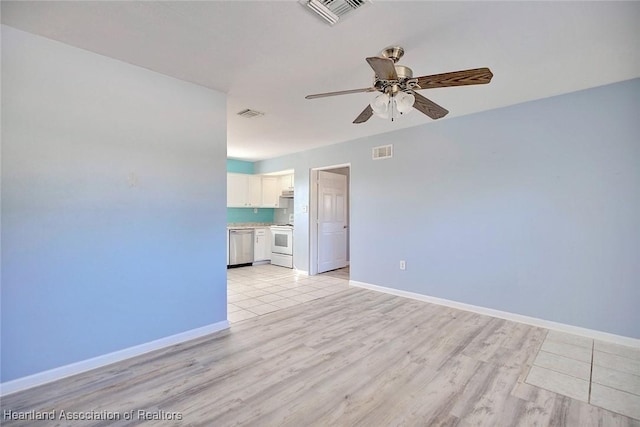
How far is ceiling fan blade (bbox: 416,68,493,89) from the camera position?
1.78m

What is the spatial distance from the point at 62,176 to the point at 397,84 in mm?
Answer: 2599

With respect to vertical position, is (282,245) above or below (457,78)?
below

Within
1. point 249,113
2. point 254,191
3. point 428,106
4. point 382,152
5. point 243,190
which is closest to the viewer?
point 428,106

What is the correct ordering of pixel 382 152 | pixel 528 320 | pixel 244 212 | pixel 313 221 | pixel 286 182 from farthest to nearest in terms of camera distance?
1. pixel 244 212
2. pixel 286 182
3. pixel 313 221
4. pixel 382 152
5. pixel 528 320

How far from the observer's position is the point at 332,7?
178 centimetres

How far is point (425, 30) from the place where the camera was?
200 cm

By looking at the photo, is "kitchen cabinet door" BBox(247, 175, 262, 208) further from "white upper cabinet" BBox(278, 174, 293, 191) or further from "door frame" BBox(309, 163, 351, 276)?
"door frame" BBox(309, 163, 351, 276)

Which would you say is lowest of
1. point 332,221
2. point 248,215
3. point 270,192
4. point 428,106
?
point 332,221

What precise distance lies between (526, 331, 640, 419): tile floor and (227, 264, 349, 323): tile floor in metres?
2.70

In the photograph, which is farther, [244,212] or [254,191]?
[244,212]

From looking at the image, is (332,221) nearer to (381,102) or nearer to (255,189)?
A: (255,189)

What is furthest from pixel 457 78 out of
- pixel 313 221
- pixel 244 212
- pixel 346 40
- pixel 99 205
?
pixel 244 212

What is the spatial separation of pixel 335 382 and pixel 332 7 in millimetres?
2561

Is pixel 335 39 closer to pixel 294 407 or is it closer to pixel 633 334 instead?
pixel 294 407
